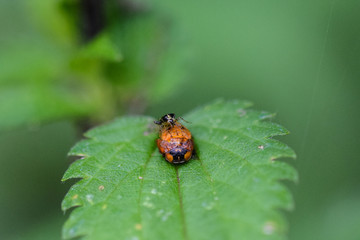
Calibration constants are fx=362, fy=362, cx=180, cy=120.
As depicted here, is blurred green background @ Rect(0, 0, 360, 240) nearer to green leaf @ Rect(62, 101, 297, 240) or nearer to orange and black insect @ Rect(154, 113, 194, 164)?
orange and black insect @ Rect(154, 113, 194, 164)

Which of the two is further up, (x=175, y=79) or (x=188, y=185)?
(x=175, y=79)

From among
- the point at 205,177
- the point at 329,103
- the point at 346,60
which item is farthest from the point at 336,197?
the point at 205,177

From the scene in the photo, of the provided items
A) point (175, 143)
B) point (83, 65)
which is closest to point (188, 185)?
point (175, 143)

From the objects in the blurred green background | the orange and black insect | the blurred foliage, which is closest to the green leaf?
the orange and black insect

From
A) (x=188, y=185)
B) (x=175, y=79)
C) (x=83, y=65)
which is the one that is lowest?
(x=188, y=185)

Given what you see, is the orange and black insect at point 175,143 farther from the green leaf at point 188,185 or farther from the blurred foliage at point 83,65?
the blurred foliage at point 83,65

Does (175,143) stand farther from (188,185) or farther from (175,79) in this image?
(175,79)
